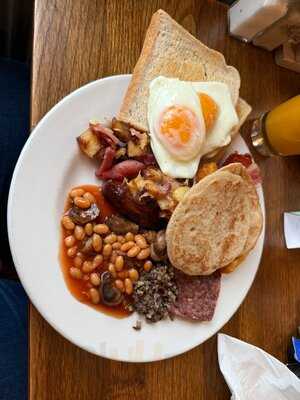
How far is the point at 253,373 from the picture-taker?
4.36 ft

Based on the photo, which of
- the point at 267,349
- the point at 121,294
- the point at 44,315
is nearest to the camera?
the point at 44,315

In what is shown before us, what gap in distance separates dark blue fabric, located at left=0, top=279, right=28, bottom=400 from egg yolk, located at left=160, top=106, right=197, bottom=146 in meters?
0.62

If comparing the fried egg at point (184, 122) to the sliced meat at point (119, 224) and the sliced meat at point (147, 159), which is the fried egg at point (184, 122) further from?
the sliced meat at point (119, 224)

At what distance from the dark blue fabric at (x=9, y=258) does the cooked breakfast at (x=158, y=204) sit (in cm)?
29

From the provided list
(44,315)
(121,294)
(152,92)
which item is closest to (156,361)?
(121,294)

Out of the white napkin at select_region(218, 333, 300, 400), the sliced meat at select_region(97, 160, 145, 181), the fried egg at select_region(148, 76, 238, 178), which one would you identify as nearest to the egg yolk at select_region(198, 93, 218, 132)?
the fried egg at select_region(148, 76, 238, 178)

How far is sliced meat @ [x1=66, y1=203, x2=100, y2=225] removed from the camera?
117 centimetres

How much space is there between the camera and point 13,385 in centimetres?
132

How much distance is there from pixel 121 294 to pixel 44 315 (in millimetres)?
197

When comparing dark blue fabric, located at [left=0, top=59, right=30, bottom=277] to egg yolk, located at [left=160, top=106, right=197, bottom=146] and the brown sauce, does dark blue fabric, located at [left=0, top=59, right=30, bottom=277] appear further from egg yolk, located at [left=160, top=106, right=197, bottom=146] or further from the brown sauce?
egg yolk, located at [left=160, top=106, right=197, bottom=146]

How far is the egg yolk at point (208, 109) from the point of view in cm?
125

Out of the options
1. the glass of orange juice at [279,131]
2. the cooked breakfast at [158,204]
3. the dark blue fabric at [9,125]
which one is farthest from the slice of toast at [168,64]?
the dark blue fabric at [9,125]

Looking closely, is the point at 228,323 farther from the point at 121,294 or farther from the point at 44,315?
the point at 44,315

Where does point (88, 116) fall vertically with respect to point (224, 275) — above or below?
above
